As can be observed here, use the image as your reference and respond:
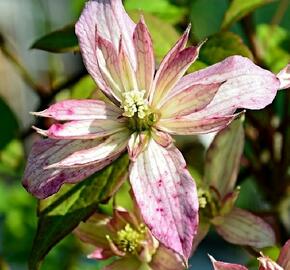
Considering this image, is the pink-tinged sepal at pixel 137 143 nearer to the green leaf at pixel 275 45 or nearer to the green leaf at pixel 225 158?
the green leaf at pixel 225 158

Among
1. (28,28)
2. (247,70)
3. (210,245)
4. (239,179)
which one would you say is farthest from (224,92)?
(28,28)

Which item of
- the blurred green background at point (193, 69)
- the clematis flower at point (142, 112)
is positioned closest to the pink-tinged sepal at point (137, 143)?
the clematis flower at point (142, 112)

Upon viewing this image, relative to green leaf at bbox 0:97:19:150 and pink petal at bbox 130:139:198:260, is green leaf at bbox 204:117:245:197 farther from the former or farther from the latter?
green leaf at bbox 0:97:19:150

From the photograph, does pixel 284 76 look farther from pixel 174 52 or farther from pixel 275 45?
pixel 275 45

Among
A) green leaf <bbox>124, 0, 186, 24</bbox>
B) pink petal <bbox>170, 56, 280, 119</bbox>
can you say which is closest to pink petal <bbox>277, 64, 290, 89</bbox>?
pink petal <bbox>170, 56, 280, 119</bbox>

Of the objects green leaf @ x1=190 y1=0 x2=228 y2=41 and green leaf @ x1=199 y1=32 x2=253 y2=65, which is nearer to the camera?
green leaf @ x1=199 y1=32 x2=253 y2=65

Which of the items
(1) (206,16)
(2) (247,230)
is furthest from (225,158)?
(1) (206,16)

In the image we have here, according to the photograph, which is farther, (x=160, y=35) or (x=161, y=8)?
(x=161, y=8)
